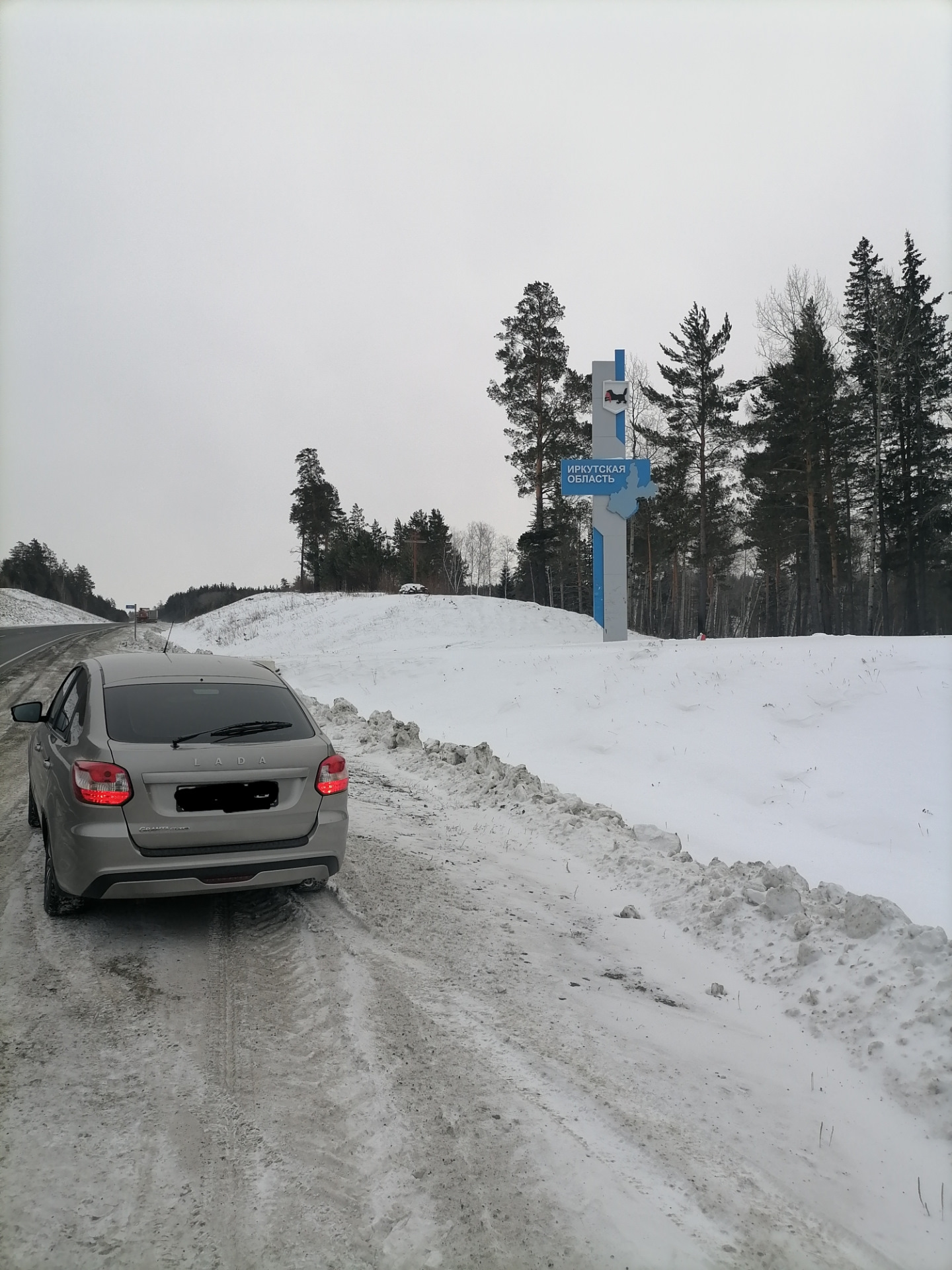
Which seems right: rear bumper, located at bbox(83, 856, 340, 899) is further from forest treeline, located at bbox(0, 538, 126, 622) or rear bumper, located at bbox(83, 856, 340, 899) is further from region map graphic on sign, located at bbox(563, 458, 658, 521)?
forest treeline, located at bbox(0, 538, 126, 622)

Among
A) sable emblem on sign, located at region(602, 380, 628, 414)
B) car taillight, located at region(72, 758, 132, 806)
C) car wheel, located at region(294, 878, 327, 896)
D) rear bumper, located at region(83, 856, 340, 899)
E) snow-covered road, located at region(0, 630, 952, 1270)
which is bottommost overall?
snow-covered road, located at region(0, 630, 952, 1270)

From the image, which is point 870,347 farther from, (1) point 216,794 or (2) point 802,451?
(1) point 216,794

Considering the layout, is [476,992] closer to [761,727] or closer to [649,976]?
[649,976]

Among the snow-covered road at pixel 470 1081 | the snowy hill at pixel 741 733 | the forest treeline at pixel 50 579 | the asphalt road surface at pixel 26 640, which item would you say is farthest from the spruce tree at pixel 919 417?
the forest treeline at pixel 50 579

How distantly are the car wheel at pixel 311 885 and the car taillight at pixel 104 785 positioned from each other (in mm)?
1175

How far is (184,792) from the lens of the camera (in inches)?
168

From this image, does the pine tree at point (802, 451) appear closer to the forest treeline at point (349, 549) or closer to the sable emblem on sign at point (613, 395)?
the sable emblem on sign at point (613, 395)

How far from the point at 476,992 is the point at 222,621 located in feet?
142

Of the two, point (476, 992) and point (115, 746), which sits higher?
point (115, 746)

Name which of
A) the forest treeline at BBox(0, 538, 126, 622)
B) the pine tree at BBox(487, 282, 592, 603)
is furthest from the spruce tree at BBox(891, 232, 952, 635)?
the forest treeline at BBox(0, 538, 126, 622)

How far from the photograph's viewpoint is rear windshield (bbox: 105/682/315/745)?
180 inches

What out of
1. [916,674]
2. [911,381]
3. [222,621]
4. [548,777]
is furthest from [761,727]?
[222,621]

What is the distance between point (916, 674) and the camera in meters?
10.3

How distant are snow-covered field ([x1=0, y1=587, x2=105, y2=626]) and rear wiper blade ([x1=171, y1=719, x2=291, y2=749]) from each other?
70109 millimetres
